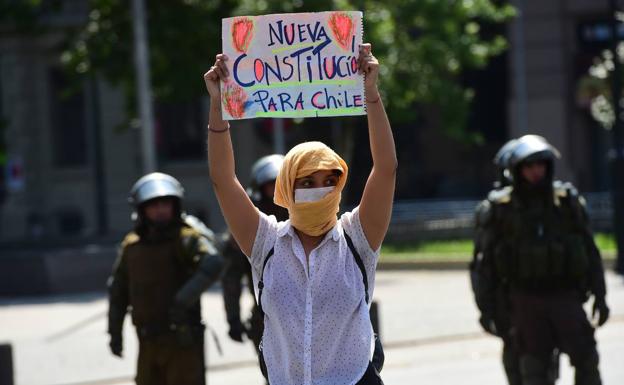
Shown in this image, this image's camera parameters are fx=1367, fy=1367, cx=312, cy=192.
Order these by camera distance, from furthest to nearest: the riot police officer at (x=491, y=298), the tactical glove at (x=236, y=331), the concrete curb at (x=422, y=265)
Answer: the concrete curb at (x=422, y=265) → the tactical glove at (x=236, y=331) → the riot police officer at (x=491, y=298)

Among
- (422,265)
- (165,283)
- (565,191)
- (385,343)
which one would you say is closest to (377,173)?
(165,283)

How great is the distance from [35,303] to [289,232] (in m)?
13.4

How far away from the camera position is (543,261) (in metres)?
7.44

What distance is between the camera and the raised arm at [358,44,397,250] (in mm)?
4250

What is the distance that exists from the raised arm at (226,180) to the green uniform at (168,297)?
9.42 ft

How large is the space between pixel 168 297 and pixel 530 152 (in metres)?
2.13

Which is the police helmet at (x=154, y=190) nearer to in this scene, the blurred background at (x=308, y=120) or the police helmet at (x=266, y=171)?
the police helmet at (x=266, y=171)

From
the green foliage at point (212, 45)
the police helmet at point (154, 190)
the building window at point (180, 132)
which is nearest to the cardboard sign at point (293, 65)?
the police helmet at point (154, 190)

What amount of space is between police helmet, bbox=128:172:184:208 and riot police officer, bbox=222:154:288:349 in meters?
0.69

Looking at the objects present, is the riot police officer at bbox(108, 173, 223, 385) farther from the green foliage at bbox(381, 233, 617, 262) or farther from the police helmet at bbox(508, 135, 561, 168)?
the green foliage at bbox(381, 233, 617, 262)

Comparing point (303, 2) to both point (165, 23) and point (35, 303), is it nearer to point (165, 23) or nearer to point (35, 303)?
point (165, 23)

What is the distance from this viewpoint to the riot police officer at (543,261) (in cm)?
745

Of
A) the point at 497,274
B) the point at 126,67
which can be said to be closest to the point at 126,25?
the point at 126,67

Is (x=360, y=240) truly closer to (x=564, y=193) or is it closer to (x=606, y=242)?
(x=564, y=193)
